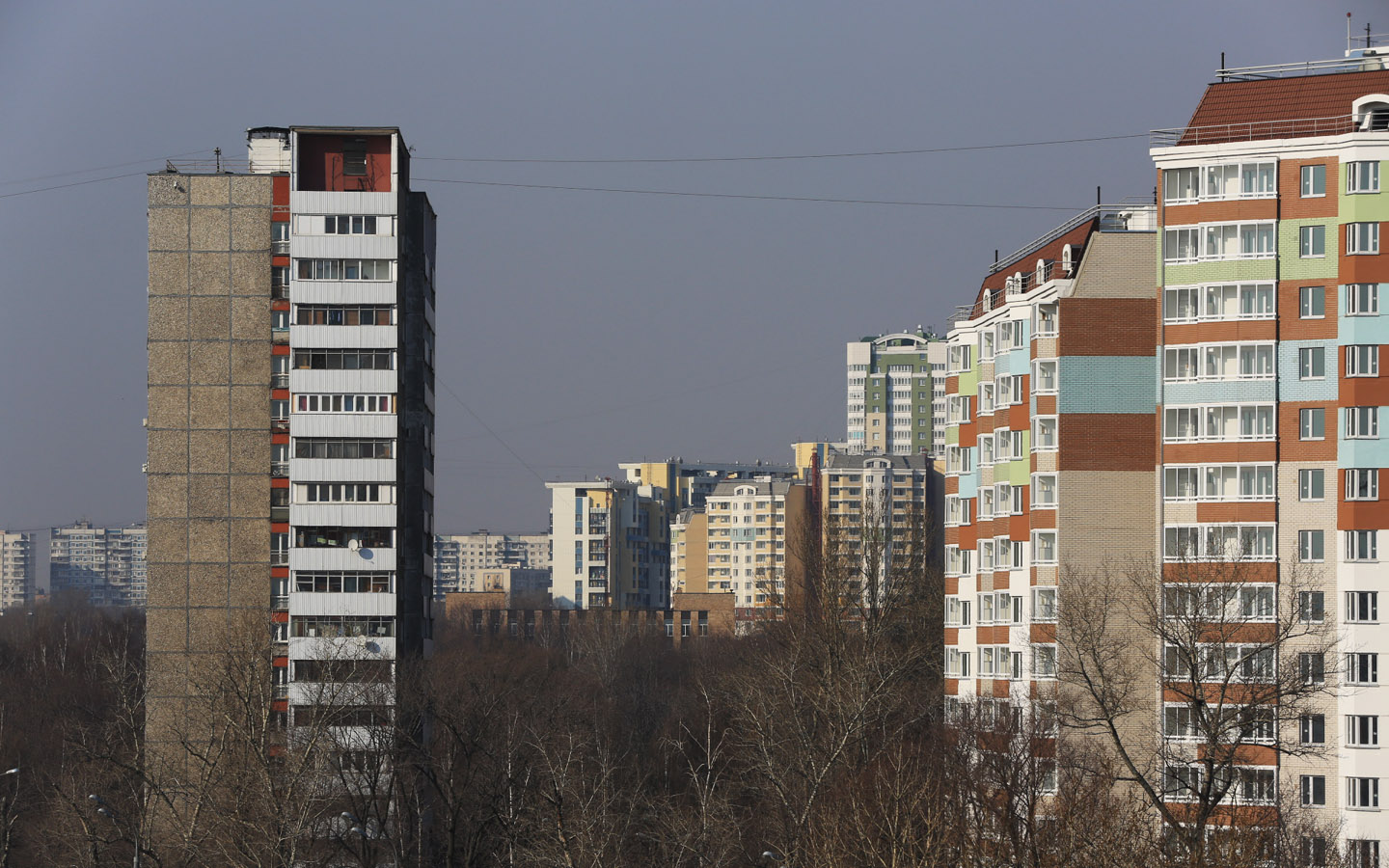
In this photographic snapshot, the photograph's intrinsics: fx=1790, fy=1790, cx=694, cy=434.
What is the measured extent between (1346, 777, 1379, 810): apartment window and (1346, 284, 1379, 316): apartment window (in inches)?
657

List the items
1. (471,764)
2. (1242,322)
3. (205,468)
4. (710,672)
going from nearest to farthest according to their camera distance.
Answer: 1. (1242,322)
2. (471,764)
3. (205,468)
4. (710,672)

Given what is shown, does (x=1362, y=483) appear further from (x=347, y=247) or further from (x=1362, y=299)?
(x=347, y=247)

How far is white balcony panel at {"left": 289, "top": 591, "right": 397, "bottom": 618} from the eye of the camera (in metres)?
79.1

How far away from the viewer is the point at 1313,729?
64.4 meters

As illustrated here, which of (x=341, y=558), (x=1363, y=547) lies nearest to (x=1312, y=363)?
(x=1363, y=547)

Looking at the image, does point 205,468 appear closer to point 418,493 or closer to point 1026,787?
point 418,493

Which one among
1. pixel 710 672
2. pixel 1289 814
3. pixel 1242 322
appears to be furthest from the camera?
pixel 710 672

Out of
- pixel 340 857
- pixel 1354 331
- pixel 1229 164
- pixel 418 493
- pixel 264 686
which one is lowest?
pixel 340 857

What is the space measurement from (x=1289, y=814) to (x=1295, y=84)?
2764cm

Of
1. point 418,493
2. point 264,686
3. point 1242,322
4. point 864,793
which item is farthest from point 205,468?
point 1242,322

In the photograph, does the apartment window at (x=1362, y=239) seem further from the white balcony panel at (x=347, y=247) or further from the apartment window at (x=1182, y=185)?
the white balcony panel at (x=347, y=247)

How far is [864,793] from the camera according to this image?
6538 centimetres

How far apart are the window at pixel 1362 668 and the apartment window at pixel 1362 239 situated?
1456 cm

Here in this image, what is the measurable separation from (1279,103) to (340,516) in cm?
4276
